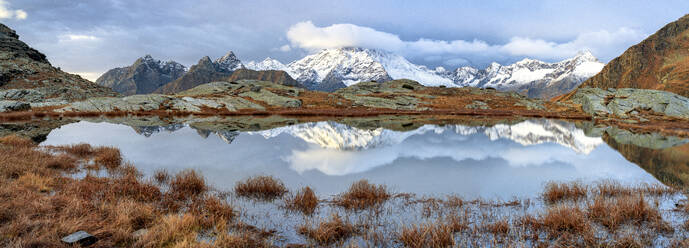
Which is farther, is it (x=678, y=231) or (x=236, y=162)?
(x=236, y=162)

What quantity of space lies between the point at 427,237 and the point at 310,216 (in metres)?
4.15

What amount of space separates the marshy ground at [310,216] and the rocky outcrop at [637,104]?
91.4m

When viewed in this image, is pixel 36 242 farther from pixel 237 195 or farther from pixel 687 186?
pixel 687 186

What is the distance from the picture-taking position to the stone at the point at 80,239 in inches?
292

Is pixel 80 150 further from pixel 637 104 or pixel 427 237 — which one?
pixel 637 104

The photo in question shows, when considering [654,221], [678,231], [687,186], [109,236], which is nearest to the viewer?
[109,236]

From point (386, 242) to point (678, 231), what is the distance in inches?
357

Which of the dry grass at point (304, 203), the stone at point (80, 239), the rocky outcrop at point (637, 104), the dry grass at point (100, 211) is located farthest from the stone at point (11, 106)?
the rocky outcrop at point (637, 104)

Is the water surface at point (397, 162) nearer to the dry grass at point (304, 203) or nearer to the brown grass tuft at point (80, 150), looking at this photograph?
the dry grass at point (304, 203)

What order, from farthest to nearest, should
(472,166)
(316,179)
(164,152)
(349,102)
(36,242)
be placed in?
(349,102) → (164,152) → (472,166) → (316,179) → (36,242)

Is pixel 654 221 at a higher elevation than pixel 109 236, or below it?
below

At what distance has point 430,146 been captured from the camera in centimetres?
3142

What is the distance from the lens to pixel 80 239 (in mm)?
7520

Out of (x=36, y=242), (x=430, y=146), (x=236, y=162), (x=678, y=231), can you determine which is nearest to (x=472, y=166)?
(x=430, y=146)
